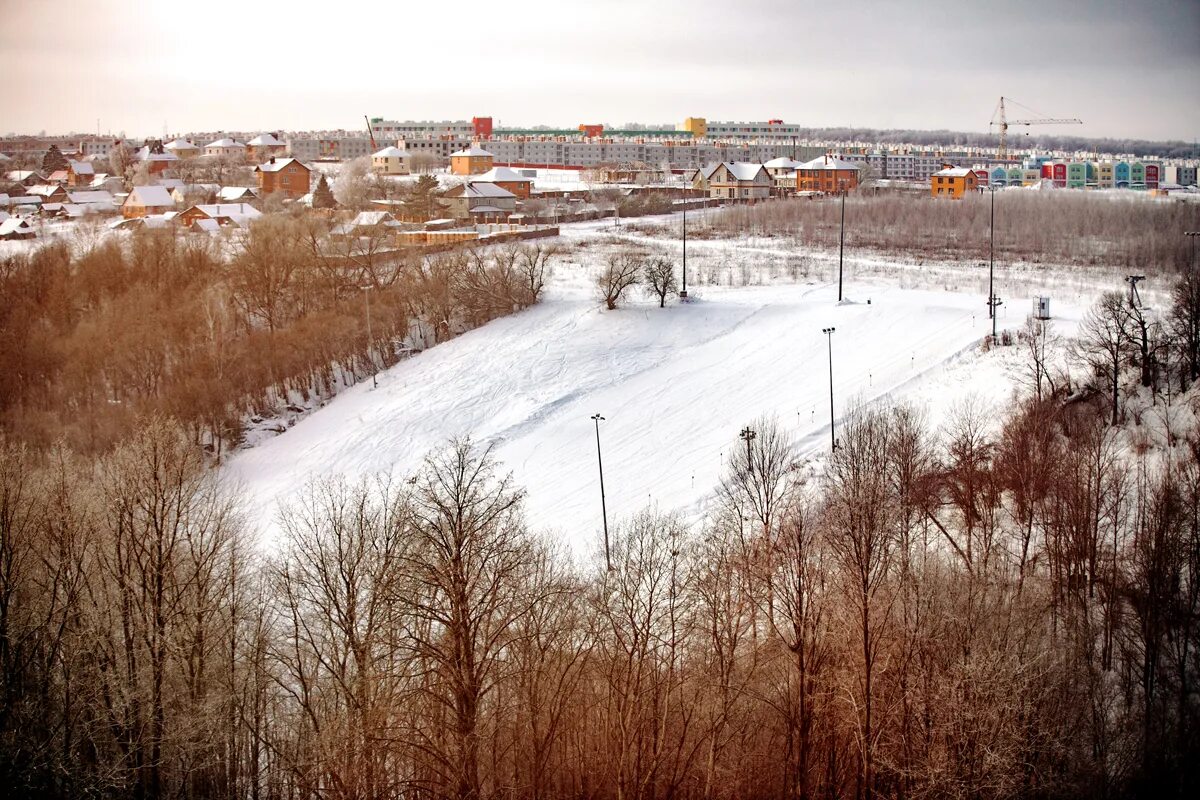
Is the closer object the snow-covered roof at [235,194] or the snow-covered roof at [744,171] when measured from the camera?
the snow-covered roof at [235,194]

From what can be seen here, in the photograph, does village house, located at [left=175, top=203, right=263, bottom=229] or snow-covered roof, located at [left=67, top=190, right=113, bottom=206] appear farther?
snow-covered roof, located at [left=67, top=190, right=113, bottom=206]

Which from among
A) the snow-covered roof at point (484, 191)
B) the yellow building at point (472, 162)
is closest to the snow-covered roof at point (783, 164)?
the yellow building at point (472, 162)

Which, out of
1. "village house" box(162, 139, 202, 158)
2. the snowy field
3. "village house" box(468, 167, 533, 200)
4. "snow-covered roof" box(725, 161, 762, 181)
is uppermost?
"village house" box(162, 139, 202, 158)

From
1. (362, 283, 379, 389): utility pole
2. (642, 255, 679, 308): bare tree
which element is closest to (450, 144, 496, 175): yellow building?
(362, 283, 379, 389): utility pole

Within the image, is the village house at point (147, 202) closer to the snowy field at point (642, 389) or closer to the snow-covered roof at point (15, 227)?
the snow-covered roof at point (15, 227)

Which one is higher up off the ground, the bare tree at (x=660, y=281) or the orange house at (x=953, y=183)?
the orange house at (x=953, y=183)

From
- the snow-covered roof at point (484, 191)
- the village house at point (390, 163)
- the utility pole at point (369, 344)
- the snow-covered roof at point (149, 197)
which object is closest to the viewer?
the utility pole at point (369, 344)

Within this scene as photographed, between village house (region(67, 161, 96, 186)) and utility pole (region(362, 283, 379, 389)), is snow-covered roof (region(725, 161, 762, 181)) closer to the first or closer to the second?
utility pole (region(362, 283, 379, 389))
